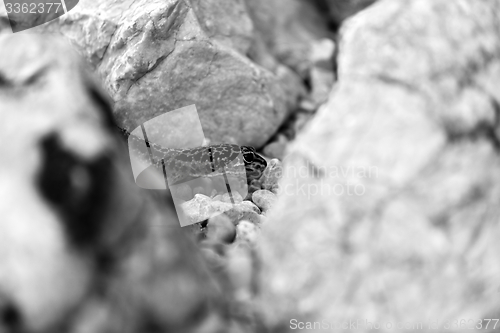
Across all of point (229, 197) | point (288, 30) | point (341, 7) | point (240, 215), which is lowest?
point (229, 197)

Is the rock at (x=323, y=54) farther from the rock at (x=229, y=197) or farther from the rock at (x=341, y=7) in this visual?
the rock at (x=229, y=197)

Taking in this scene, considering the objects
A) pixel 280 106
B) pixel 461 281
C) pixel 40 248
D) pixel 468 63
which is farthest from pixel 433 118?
pixel 280 106

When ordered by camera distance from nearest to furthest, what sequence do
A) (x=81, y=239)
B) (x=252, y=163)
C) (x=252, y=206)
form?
1. (x=81, y=239)
2. (x=252, y=206)
3. (x=252, y=163)

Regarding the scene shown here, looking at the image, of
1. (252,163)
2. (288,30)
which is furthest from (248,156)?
(288,30)

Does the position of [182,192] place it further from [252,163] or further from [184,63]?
[184,63]

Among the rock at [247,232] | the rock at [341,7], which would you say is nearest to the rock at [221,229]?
the rock at [247,232]

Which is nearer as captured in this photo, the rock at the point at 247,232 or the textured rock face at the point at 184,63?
the rock at the point at 247,232
